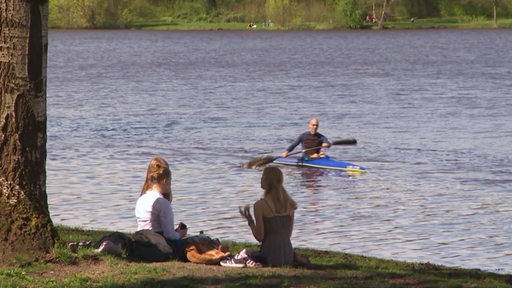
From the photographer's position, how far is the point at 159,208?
12.7 meters

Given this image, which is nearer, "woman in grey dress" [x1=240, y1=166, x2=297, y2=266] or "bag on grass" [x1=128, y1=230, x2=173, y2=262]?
"woman in grey dress" [x1=240, y1=166, x2=297, y2=266]

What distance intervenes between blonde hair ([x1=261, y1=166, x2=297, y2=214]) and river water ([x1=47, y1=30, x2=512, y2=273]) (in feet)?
14.4

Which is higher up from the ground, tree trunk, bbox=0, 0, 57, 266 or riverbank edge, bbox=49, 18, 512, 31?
tree trunk, bbox=0, 0, 57, 266

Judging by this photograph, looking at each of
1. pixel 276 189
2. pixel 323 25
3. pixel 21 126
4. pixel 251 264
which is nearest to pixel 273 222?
pixel 276 189

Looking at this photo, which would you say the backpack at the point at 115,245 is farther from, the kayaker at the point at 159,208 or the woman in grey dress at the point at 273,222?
the woman in grey dress at the point at 273,222

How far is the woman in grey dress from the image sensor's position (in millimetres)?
12344

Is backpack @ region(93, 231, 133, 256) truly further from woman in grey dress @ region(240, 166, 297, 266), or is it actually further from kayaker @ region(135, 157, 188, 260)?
woman in grey dress @ region(240, 166, 297, 266)

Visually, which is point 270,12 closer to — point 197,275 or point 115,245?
point 115,245

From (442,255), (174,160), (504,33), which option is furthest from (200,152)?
(504,33)

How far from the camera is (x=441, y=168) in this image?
93.2 feet

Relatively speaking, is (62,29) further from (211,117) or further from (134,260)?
(134,260)

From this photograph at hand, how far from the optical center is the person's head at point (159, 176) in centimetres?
1271

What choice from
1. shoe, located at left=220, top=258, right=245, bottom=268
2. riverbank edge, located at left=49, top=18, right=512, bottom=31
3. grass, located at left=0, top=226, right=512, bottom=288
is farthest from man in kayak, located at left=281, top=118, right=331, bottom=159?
riverbank edge, located at left=49, top=18, right=512, bottom=31

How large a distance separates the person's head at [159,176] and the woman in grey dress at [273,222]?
0.94m
